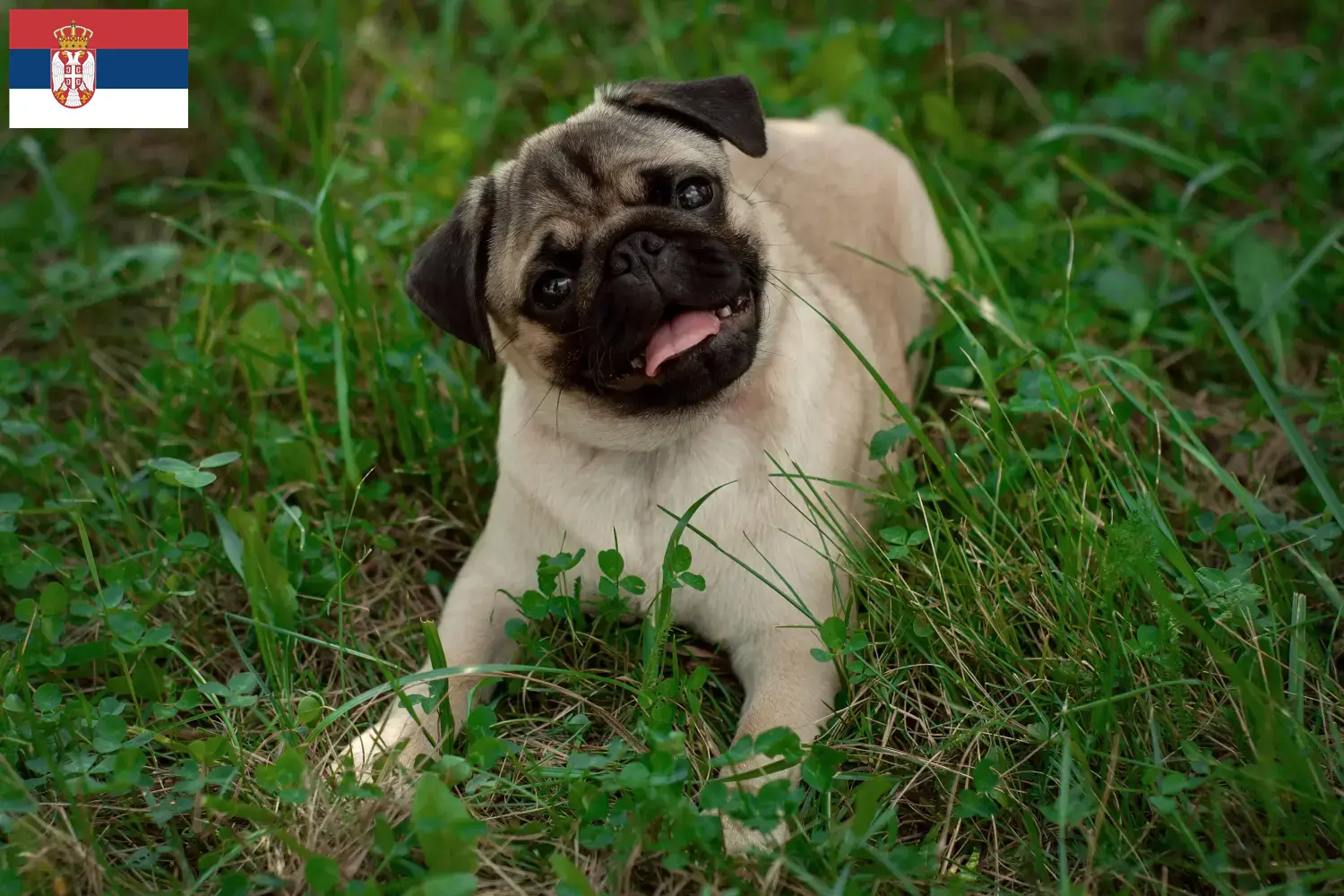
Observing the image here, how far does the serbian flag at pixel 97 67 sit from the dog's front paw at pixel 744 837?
14.4ft

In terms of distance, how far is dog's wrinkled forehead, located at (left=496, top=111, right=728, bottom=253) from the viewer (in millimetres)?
3455

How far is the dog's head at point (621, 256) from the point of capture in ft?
10.7

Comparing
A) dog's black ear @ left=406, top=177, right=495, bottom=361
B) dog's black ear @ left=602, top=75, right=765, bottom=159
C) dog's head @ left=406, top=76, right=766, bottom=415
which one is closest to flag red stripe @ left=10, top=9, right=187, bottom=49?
dog's head @ left=406, top=76, right=766, bottom=415

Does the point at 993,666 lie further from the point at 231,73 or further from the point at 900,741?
the point at 231,73

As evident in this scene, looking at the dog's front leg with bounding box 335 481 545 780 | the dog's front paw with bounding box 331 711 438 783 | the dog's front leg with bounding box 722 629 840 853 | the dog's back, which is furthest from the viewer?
the dog's back

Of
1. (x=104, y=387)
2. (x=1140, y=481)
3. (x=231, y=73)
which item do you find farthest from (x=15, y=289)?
(x=1140, y=481)

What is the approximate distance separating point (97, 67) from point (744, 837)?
14.7ft

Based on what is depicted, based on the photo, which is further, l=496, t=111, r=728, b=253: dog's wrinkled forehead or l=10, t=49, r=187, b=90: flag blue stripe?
l=10, t=49, r=187, b=90: flag blue stripe

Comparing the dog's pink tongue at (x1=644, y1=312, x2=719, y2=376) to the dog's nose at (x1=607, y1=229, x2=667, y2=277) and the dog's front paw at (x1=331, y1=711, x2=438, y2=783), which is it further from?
the dog's front paw at (x1=331, y1=711, x2=438, y2=783)

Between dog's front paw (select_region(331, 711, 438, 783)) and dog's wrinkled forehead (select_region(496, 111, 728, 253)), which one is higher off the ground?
dog's wrinkled forehead (select_region(496, 111, 728, 253))

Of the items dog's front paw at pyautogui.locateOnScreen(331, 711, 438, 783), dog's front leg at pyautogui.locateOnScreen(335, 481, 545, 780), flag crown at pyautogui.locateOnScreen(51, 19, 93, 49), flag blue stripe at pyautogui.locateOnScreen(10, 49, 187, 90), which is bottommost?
dog's front paw at pyautogui.locateOnScreen(331, 711, 438, 783)

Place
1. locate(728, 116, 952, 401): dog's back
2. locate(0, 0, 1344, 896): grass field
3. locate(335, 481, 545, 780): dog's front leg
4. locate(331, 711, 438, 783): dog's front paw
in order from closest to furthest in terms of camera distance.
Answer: locate(0, 0, 1344, 896): grass field
locate(331, 711, 438, 783): dog's front paw
locate(335, 481, 545, 780): dog's front leg
locate(728, 116, 952, 401): dog's back

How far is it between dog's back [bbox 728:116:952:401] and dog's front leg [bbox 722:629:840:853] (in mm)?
1201

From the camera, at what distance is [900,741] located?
321 centimetres
